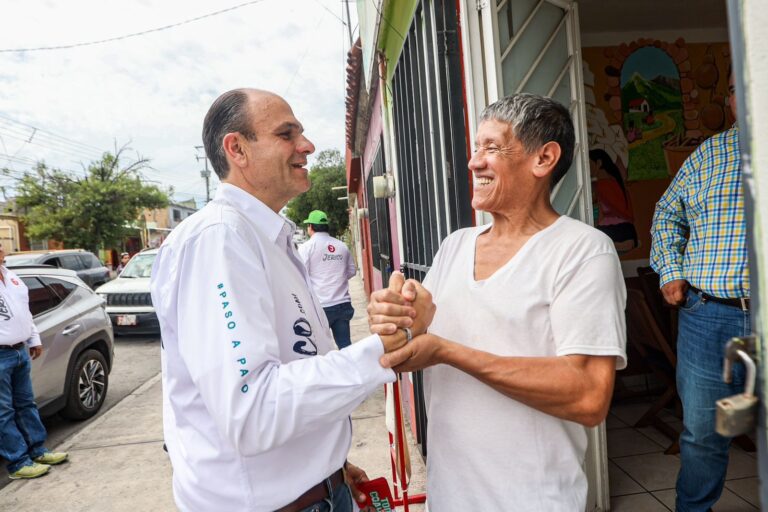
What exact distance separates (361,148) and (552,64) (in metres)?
8.84

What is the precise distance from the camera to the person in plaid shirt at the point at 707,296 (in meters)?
2.26

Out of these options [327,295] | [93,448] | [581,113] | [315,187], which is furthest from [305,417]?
[315,187]

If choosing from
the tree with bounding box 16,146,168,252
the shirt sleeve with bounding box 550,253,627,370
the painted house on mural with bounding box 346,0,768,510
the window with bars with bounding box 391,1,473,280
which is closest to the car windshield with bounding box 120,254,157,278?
the painted house on mural with bounding box 346,0,768,510

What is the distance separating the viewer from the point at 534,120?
1.48 meters

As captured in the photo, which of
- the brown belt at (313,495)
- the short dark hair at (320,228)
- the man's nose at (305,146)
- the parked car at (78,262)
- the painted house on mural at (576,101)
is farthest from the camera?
the parked car at (78,262)

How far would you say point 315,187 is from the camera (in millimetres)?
32562

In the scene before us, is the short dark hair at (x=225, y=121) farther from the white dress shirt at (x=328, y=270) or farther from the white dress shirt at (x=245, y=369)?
the white dress shirt at (x=328, y=270)

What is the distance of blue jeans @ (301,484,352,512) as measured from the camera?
4.78ft

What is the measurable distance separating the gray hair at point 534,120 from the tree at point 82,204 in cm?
2963

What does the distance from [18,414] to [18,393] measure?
21 cm

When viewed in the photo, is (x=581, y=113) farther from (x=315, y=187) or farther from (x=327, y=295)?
(x=315, y=187)

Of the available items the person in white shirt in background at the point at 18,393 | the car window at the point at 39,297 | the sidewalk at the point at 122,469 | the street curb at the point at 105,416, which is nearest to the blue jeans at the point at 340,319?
the sidewalk at the point at 122,469

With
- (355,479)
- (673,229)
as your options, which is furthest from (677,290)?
(355,479)

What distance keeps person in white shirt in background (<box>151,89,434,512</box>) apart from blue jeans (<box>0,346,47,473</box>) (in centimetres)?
369
